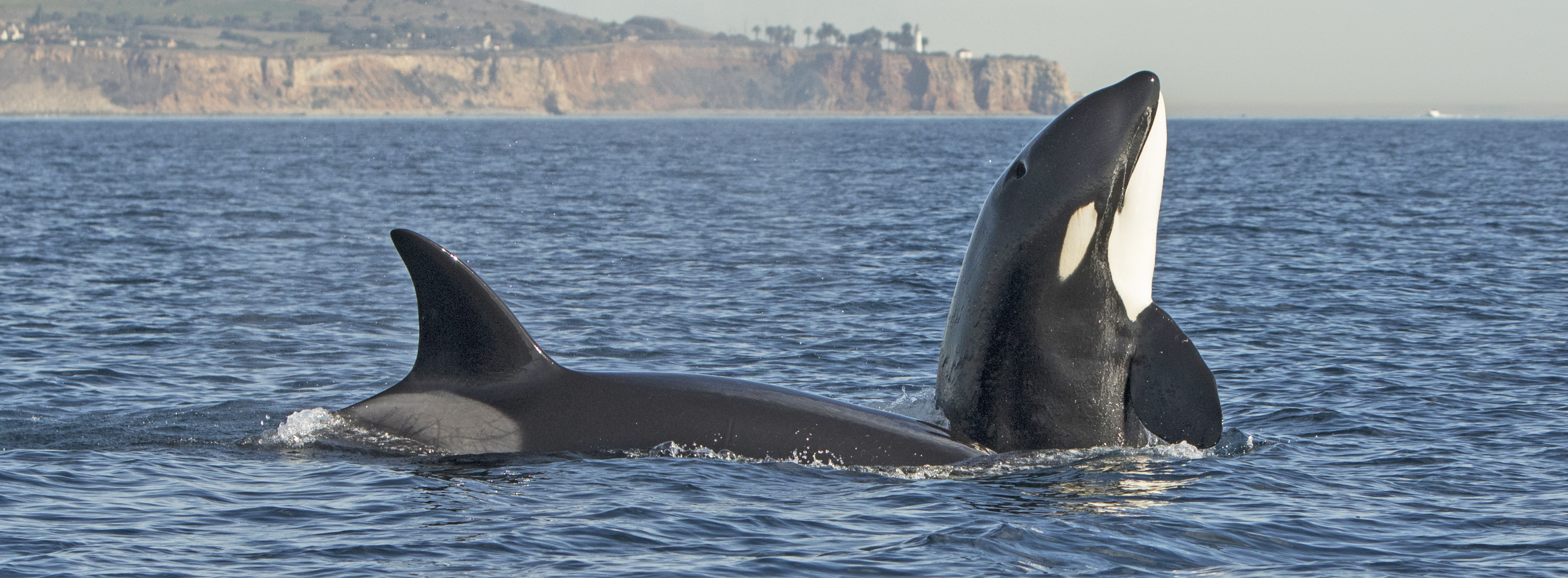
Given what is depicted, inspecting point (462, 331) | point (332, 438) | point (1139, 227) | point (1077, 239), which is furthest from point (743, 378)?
point (1139, 227)

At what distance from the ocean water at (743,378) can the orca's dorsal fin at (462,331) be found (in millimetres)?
615

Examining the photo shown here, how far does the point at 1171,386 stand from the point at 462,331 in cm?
461

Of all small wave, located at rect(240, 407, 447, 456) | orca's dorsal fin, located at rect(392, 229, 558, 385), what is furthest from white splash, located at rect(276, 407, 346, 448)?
orca's dorsal fin, located at rect(392, 229, 558, 385)

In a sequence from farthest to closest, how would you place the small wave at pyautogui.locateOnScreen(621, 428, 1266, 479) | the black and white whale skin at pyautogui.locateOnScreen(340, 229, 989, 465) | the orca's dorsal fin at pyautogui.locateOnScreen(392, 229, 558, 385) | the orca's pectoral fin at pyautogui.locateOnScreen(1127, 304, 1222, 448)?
the small wave at pyautogui.locateOnScreen(621, 428, 1266, 479) → the black and white whale skin at pyautogui.locateOnScreen(340, 229, 989, 465) → the orca's dorsal fin at pyautogui.locateOnScreen(392, 229, 558, 385) → the orca's pectoral fin at pyautogui.locateOnScreen(1127, 304, 1222, 448)

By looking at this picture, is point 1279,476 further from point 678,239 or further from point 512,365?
point 678,239

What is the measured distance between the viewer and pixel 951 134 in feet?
513

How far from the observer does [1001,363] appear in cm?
953

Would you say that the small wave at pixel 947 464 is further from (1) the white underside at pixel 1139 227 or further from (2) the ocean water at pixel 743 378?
(1) the white underside at pixel 1139 227

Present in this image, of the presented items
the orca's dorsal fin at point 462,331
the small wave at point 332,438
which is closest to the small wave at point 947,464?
the orca's dorsal fin at point 462,331

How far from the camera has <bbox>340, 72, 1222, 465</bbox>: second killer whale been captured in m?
9.29

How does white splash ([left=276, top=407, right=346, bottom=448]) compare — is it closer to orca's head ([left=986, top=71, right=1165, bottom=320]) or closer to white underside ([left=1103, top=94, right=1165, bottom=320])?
orca's head ([left=986, top=71, right=1165, bottom=320])

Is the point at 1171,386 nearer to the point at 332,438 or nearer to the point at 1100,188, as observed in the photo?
the point at 1100,188

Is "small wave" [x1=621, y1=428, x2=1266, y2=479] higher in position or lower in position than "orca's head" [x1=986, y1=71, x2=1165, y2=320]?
lower

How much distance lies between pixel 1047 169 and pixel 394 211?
1318 inches
